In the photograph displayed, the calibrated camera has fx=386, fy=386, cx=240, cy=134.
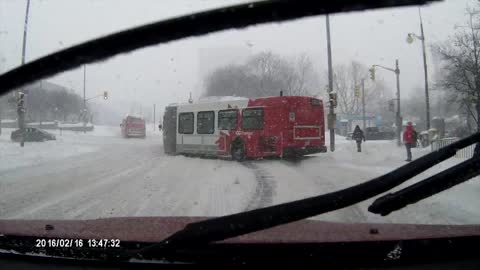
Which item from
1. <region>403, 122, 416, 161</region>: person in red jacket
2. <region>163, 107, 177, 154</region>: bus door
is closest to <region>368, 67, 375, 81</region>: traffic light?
<region>403, 122, 416, 161</region>: person in red jacket

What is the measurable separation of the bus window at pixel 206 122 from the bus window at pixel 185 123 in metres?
0.54

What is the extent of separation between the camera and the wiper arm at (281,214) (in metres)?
1.97

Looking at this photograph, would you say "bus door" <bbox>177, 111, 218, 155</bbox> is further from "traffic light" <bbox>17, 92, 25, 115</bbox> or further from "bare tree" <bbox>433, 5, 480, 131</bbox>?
"bare tree" <bbox>433, 5, 480, 131</bbox>

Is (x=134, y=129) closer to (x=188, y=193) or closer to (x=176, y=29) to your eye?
(x=188, y=193)

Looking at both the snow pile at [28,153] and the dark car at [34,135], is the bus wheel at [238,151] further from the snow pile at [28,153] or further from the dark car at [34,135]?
the dark car at [34,135]

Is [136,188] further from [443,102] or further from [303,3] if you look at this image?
[303,3]

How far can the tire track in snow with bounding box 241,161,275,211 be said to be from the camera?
6.26 meters

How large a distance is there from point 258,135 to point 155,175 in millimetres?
5207

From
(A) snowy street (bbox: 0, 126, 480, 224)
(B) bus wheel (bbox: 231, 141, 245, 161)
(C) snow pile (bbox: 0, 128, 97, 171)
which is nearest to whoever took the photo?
(A) snowy street (bbox: 0, 126, 480, 224)

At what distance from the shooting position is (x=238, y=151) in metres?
15.4

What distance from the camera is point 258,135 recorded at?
14758 mm

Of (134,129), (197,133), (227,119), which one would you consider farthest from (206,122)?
(134,129)

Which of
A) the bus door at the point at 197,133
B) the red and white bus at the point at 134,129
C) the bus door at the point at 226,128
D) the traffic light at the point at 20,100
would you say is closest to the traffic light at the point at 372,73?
the traffic light at the point at 20,100

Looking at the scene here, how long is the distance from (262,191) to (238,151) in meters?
7.74
